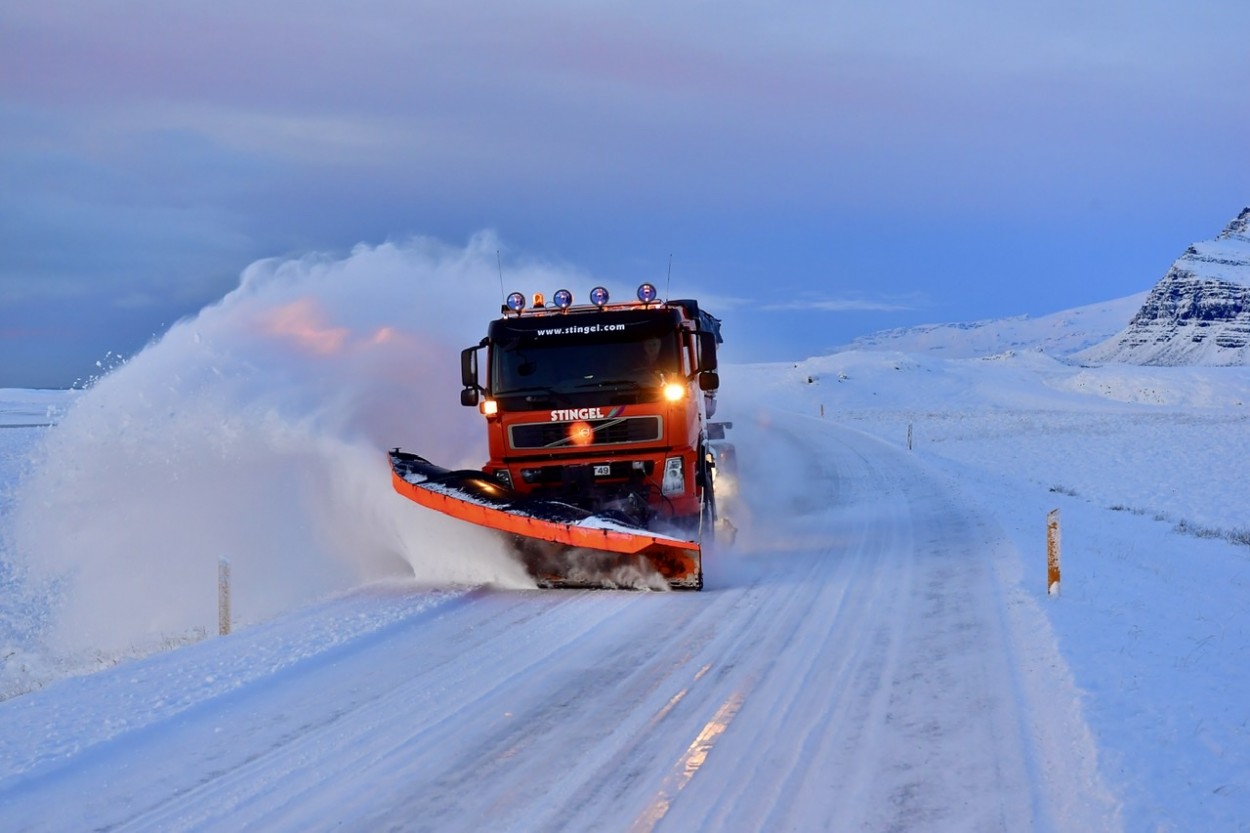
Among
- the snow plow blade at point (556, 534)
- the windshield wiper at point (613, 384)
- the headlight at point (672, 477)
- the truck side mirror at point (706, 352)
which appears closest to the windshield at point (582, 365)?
the windshield wiper at point (613, 384)

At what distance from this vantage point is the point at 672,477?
1138 cm

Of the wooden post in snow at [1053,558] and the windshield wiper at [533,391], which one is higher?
the windshield wiper at [533,391]

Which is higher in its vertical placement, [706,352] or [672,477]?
[706,352]

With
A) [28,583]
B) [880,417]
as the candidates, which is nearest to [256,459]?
[28,583]

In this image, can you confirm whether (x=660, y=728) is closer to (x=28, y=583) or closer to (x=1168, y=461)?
(x=28, y=583)

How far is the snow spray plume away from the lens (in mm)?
12727

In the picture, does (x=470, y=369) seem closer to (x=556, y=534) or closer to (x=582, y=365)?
(x=582, y=365)

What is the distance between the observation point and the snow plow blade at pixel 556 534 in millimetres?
9781

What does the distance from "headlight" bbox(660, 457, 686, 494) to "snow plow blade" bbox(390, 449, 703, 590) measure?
1.10 m

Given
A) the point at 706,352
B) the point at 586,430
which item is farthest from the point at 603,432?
the point at 706,352

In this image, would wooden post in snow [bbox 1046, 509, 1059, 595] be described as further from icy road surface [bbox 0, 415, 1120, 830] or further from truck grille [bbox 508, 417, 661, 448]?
truck grille [bbox 508, 417, 661, 448]

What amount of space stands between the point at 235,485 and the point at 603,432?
18.2 ft

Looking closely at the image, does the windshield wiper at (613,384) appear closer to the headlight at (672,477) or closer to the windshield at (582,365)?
the windshield at (582,365)

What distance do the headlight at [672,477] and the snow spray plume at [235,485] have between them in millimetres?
1843
